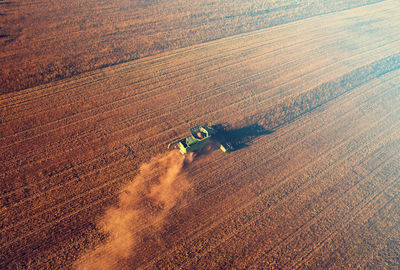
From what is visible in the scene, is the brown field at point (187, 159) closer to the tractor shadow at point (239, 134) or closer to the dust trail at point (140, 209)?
the dust trail at point (140, 209)

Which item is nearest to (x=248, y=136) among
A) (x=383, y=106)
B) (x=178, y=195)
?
(x=178, y=195)

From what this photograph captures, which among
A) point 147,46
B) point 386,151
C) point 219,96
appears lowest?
point 386,151

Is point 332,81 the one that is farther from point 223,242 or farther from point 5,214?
point 5,214

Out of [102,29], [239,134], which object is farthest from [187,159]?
[102,29]

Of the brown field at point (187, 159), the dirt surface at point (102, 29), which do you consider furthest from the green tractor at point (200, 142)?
the dirt surface at point (102, 29)

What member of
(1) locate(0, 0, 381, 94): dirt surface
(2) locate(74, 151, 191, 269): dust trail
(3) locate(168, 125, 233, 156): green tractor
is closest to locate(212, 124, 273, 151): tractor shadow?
(3) locate(168, 125, 233, 156): green tractor

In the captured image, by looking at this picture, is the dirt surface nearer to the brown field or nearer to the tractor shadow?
the brown field
